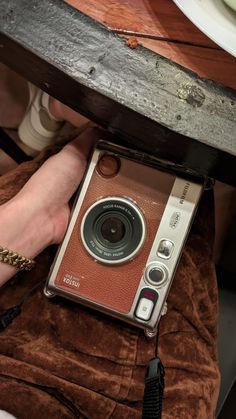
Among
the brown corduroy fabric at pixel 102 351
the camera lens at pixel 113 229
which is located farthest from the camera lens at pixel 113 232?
the brown corduroy fabric at pixel 102 351

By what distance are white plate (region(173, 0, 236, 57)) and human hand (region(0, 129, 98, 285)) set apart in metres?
0.28

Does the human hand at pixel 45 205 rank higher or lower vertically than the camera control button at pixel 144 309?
higher

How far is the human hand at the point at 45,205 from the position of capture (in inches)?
26.4

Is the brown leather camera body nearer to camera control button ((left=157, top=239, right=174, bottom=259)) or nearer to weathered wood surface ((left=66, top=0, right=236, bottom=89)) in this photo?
camera control button ((left=157, top=239, right=174, bottom=259))

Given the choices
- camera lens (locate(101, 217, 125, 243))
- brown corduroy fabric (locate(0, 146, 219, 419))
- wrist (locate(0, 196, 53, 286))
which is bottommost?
brown corduroy fabric (locate(0, 146, 219, 419))

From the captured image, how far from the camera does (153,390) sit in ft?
2.07

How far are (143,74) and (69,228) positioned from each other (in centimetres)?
28

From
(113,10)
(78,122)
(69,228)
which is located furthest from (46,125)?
(113,10)

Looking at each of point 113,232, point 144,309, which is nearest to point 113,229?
point 113,232

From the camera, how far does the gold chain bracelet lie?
2.12ft

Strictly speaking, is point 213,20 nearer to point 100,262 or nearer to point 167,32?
point 167,32

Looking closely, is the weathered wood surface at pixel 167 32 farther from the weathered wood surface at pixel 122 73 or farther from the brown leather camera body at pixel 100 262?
the brown leather camera body at pixel 100 262

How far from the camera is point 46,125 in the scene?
3.34 ft

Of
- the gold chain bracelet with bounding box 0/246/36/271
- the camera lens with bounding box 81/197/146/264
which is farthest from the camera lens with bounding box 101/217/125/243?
the gold chain bracelet with bounding box 0/246/36/271
